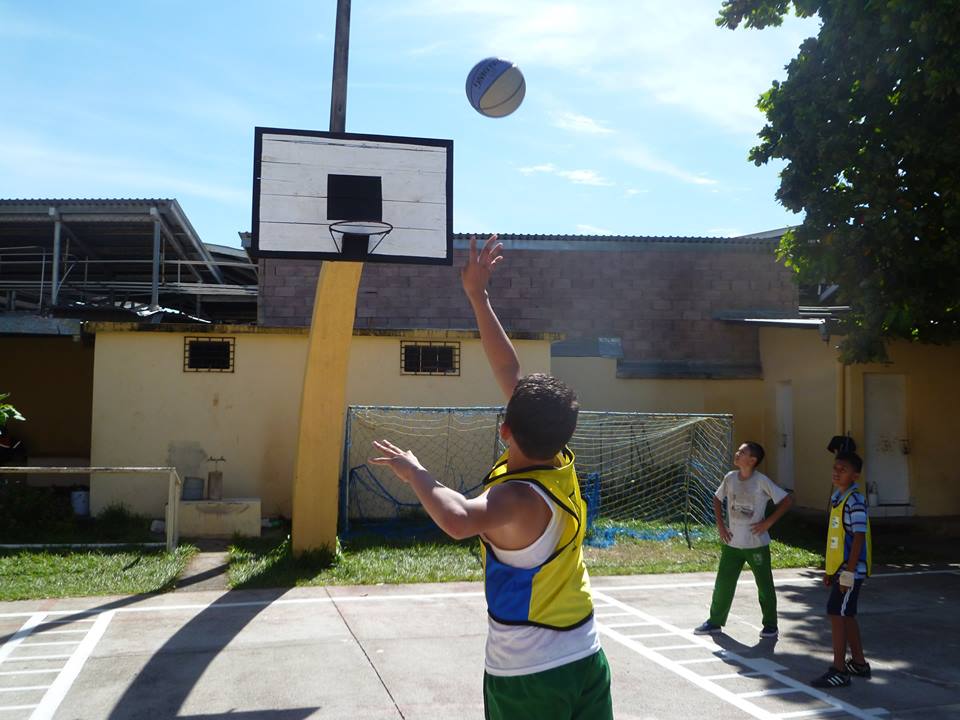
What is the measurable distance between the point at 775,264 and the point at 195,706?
644 inches

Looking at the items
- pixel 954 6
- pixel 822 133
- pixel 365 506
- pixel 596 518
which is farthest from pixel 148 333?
pixel 954 6

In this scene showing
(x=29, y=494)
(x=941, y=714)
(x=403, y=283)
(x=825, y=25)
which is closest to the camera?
(x=941, y=714)

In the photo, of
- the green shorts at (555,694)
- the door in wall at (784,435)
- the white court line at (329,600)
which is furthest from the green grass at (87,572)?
the door in wall at (784,435)

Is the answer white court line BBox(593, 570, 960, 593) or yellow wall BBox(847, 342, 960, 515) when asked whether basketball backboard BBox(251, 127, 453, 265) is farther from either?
yellow wall BBox(847, 342, 960, 515)

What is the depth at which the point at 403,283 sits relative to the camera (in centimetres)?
1811

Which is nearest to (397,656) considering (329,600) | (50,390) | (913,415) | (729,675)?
(329,600)

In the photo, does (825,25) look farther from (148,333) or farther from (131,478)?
(131,478)

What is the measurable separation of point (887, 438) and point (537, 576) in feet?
47.2

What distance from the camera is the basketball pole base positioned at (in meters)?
9.98

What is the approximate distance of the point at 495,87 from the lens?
25.3 feet

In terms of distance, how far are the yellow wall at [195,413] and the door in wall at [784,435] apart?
7283mm

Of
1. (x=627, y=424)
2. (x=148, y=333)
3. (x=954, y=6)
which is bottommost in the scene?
(x=627, y=424)

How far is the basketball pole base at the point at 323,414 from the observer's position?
393 inches

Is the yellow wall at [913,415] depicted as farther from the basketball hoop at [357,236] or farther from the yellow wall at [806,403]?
the basketball hoop at [357,236]
